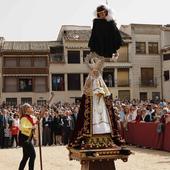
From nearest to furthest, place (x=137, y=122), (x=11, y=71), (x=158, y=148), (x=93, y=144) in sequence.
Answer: (x=93, y=144)
(x=158, y=148)
(x=137, y=122)
(x=11, y=71)

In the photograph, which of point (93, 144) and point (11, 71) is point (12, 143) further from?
point (11, 71)

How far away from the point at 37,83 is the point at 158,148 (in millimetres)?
41475

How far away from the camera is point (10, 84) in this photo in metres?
61.6

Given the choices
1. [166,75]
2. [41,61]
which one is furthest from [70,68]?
[166,75]

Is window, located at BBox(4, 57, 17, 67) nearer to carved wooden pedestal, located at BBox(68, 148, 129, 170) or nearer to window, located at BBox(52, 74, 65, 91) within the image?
window, located at BBox(52, 74, 65, 91)

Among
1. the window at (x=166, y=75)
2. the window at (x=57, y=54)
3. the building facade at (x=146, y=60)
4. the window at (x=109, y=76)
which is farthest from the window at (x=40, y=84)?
the window at (x=166, y=75)

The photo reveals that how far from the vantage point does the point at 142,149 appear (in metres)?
22.3

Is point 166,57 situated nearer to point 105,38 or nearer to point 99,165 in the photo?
point 105,38

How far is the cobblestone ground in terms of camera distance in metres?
16.0

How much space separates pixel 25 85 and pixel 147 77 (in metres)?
14.0

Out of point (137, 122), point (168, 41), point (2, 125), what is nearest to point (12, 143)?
point (2, 125)

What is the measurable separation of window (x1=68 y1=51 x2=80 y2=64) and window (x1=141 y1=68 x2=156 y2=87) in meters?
7.90

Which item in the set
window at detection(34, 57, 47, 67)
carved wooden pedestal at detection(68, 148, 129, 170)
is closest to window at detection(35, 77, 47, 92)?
window at detection(34, 57, 47, 67)

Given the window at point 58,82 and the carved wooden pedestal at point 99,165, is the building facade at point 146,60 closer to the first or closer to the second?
the window at point 58,82
